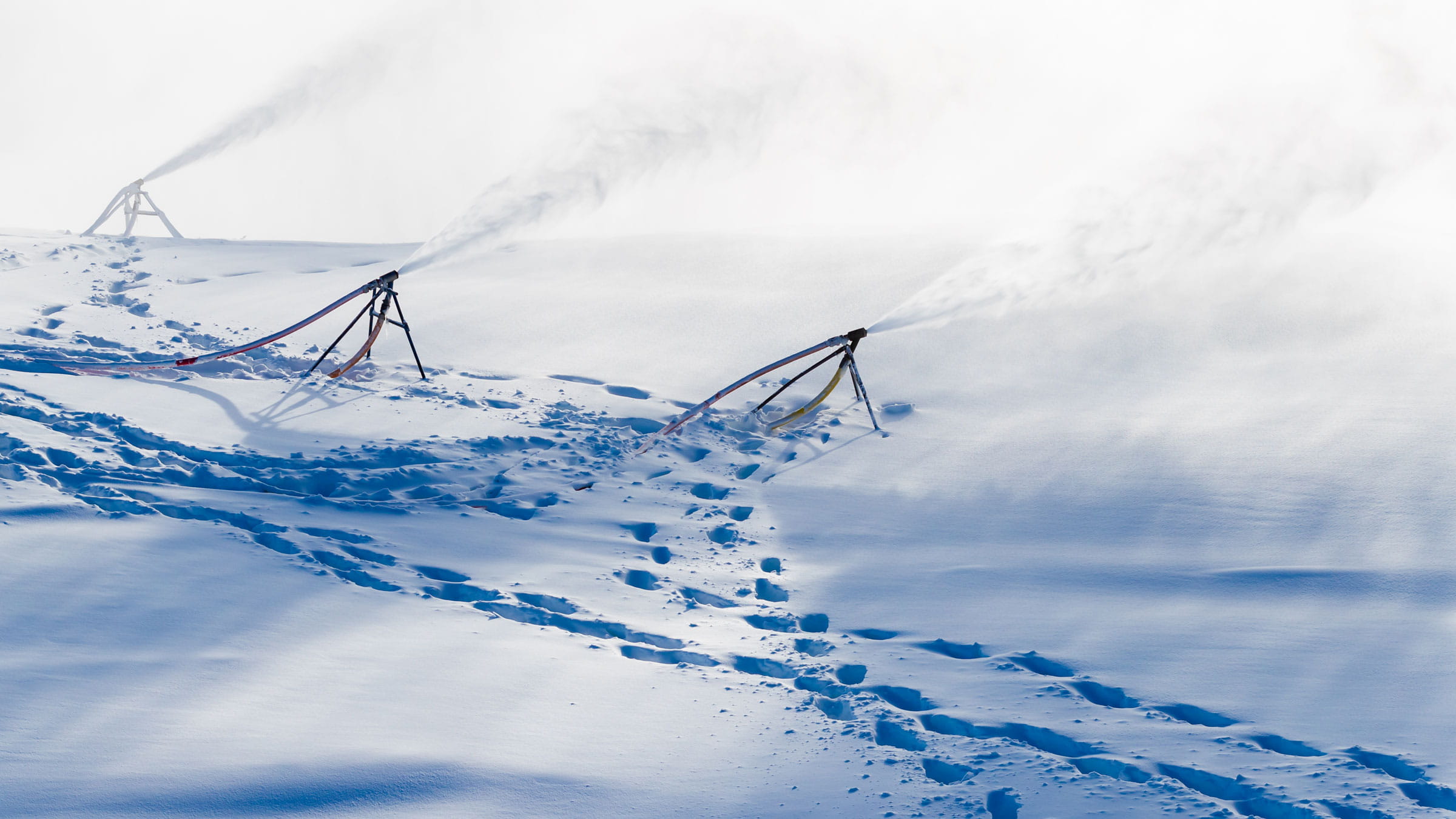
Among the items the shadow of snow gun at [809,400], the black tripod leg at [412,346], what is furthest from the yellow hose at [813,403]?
the black tripod leg at [412,346]

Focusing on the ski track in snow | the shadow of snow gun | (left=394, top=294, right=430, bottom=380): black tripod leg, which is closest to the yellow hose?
the shadow of snow gun

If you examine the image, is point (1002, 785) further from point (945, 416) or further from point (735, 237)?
point (735, 237)

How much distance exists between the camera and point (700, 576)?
509 cm

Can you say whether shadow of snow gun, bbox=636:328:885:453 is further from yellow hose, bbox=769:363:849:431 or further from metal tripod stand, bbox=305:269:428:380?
metal tripod stand, bbox=305:269:428:380

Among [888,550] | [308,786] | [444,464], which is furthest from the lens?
[444,464]

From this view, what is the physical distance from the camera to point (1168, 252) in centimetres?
931

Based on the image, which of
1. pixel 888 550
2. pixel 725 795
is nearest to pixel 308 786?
pixel 725 795

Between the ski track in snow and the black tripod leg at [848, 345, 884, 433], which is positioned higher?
the black tripod leg at [848, 345, 884, 433]

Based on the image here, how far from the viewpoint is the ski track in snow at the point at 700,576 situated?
3.57 metres

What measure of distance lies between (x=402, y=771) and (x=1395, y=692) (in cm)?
373

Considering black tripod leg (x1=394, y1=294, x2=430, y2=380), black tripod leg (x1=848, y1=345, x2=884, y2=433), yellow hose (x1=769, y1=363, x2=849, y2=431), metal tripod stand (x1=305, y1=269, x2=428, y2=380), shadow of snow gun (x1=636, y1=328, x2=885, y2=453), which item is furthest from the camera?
metal tripod stand (x1=305, y1=269, x2=428, y2=380)

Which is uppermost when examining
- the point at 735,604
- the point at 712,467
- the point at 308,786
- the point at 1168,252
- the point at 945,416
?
the point at 1168,252

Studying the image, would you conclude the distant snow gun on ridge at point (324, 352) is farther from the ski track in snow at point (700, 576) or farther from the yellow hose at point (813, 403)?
the yellow hose at point (813, 403)

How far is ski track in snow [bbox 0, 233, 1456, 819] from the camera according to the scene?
141 inches
